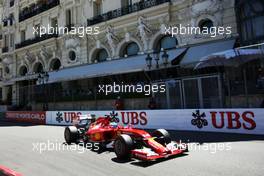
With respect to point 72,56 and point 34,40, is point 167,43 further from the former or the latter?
point 34,40

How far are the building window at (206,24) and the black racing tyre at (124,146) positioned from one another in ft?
→ 45.4

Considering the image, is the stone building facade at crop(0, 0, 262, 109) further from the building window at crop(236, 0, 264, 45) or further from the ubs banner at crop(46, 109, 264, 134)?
the ubs banner at crop(46, 109, 264, 134)

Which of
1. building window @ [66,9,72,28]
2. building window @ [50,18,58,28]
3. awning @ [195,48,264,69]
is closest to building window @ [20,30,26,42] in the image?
building window @ [50,18,58,28]

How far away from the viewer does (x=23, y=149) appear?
9516 millimetres

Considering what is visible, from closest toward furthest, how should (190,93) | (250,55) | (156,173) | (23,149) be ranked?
(156,173) < (23,149) < (250,55) < (190,93)

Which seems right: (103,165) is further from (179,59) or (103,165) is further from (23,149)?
(179,59)

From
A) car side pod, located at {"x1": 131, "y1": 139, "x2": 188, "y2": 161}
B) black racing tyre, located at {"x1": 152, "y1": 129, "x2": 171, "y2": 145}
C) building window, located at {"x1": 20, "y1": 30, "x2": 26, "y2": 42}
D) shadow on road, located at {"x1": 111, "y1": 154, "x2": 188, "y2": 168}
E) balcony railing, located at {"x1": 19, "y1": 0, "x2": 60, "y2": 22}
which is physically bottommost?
shadow on road, located at {"x1": 111, "y1": 154, "x2": 188, "y2": 168}

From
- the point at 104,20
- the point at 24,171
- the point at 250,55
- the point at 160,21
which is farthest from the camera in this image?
the point at 104,20

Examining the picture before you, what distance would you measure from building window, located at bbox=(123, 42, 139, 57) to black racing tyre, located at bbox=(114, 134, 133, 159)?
1644cm

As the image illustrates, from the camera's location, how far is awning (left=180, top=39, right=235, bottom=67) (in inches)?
642

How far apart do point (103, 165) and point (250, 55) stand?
395 inches

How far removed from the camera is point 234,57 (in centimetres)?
1362

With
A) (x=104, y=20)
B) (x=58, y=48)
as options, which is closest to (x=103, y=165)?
(x=104, y=20)

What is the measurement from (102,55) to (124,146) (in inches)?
769
